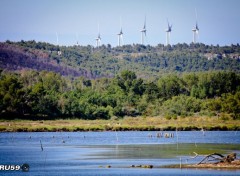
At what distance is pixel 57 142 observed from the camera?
10006 cm

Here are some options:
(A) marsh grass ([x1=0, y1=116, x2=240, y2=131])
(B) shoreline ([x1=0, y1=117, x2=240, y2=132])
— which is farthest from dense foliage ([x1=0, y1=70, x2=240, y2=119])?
(B) shoreline ([x1=0, y1=117, x2=240, y2=132])

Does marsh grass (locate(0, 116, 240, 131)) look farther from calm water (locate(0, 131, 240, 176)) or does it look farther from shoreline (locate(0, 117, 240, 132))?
calm water (locate(0, 131, 240, 176))

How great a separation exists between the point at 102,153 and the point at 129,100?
297 ft

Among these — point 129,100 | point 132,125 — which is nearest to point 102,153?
point 132,125

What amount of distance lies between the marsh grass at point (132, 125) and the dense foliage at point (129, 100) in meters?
5.26

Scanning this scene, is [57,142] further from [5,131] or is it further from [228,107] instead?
[228,107]

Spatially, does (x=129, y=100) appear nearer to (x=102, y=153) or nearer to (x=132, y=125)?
(x=132, y=125)

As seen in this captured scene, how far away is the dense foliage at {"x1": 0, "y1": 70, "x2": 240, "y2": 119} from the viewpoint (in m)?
146

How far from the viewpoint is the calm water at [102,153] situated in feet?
194

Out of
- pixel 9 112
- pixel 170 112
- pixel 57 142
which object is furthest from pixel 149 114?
pixel 57 142

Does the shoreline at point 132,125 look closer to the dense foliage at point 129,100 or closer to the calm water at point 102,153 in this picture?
the dense foliage at point 129,100

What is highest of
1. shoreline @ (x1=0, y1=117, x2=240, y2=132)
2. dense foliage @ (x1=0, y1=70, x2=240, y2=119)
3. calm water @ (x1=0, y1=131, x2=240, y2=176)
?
dense foliage @ (x1=0, y1=70, x2=240, y2=119)

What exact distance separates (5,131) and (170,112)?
46300mm

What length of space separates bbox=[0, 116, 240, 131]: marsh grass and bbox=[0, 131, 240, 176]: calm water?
10.9m
